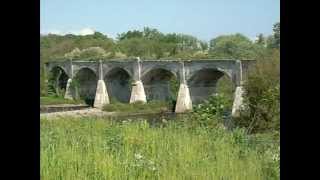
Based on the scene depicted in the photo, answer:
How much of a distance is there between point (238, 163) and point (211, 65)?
527 mm

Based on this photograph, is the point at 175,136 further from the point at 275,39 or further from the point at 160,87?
the point at 275,39

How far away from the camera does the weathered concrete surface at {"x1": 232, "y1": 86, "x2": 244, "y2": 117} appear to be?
3.76 feet

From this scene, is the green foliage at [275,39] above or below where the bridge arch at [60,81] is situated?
above

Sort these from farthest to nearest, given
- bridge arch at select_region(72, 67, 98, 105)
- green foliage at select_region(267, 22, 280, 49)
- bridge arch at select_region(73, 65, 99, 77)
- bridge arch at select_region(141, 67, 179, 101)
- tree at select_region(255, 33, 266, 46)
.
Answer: bridge arch at select_region(141, 67, 179, 101), bridge arch at select_region(73, 65, 99, 77), bridge arch at select_region(72, 67, 98, 105), tree at select_region(255, 33, 266, 46), green foliage at select_region(267, 22, 280, 49)

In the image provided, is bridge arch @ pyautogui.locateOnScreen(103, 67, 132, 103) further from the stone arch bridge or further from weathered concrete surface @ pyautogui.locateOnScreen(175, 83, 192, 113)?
weathered concrete surface @ pyautogui.locateOnScreen(175, 83, 192, 113)

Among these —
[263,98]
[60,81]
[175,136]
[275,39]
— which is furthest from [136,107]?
[275,39]

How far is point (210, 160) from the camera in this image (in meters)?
1.05

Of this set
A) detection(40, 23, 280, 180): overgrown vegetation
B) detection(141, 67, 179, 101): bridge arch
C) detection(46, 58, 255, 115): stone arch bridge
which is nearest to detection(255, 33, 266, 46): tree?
detection(40, 23, 280, 180): overgrown vegetation

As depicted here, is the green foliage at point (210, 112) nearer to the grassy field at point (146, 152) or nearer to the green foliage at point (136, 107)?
the grassy field at point (146, 152)

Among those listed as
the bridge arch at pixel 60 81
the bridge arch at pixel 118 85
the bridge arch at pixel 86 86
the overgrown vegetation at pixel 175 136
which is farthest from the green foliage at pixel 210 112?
the bridge arch at pixel 60 81

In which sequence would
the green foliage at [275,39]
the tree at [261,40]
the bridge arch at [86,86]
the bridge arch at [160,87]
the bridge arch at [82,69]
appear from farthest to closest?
the bridge arch at [160,87] → the bridge arch at [82,69] → the bridge arch at [86,86] → the tree at [261,40] → the green foliage at [275,39]

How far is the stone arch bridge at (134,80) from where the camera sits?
3.82ft

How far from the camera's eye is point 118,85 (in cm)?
136
